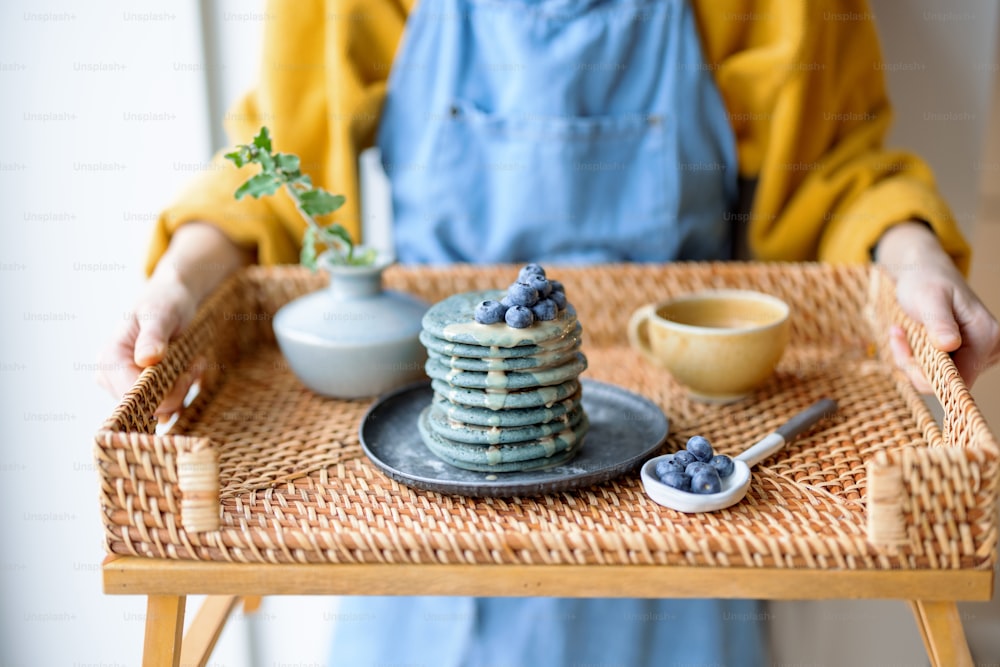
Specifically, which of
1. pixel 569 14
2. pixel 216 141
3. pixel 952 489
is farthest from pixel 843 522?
pixel 216 141

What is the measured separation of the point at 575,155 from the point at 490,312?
0.39 metres

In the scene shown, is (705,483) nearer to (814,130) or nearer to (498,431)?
(498,431)

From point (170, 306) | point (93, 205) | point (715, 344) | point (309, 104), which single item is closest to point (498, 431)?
point (715, 344)

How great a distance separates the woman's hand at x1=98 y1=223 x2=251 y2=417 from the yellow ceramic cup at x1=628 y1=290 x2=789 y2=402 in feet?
1.37

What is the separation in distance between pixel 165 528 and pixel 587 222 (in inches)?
23.0

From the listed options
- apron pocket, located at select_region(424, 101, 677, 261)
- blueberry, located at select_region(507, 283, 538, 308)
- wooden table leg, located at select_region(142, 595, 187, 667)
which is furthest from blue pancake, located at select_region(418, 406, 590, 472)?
apron pocket, located at select_region(424, 101, 677, 261)

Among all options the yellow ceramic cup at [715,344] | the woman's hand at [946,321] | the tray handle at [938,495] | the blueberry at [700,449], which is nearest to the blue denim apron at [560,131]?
the yellow ceramic cup at [715,344]

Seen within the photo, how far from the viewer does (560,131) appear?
0.99 metres

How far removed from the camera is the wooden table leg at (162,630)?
64 cm

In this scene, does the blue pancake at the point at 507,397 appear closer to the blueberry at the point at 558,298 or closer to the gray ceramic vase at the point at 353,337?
the blueberry at the point at 558,298

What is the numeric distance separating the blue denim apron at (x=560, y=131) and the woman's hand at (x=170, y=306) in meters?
0.24

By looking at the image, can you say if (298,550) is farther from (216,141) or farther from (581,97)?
(216,141)

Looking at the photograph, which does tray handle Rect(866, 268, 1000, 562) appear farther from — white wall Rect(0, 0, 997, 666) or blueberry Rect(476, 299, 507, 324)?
white wall Rect(0, 0, 997, 666)

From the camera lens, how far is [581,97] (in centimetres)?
101
